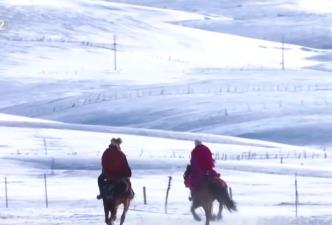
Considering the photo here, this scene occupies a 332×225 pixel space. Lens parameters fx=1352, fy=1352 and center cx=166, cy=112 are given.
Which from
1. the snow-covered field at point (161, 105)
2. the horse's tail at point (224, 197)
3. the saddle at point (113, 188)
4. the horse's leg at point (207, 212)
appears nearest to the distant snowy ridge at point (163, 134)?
the snow-covered field at point (161, 105)

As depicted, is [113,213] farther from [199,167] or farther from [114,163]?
[199,167]

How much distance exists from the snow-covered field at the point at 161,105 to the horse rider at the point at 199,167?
606 millimetres

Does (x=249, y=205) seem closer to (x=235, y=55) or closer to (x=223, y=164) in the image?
(x=223, y=164)

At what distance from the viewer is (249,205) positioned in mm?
22312

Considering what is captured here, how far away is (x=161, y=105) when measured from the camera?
182 feet

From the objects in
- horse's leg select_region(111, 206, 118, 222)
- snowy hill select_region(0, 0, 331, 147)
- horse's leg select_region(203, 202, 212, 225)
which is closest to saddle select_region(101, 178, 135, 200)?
horse's leg select_region(111, 206, 118, 222)

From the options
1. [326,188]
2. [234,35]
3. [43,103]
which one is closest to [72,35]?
[234,35]

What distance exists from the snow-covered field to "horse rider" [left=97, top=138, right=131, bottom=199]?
84 cm

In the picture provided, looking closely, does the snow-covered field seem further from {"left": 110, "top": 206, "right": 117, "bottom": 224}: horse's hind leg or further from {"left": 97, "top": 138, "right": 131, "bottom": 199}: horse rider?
{"left": 97, "top": 138, "right": 131, "bottom": 199}: horse rider

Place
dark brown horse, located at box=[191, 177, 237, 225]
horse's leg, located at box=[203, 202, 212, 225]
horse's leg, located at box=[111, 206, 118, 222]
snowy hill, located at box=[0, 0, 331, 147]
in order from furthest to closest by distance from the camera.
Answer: snowy hill, located at box=[0, 0, 331, 147] → dark brown horse, located at box=[191, 177, 237, 225] → horse's leg, located at box=[203, 202, 212, 225] → horse's leg, located at box=[111, 206, 118, 222]

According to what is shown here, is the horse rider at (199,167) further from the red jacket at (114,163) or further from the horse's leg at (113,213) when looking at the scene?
the horse's leg at (113,213)

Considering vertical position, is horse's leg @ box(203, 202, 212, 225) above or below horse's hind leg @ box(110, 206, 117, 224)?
below

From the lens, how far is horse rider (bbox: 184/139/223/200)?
16906 millimetres

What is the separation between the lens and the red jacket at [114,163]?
15820 mm
